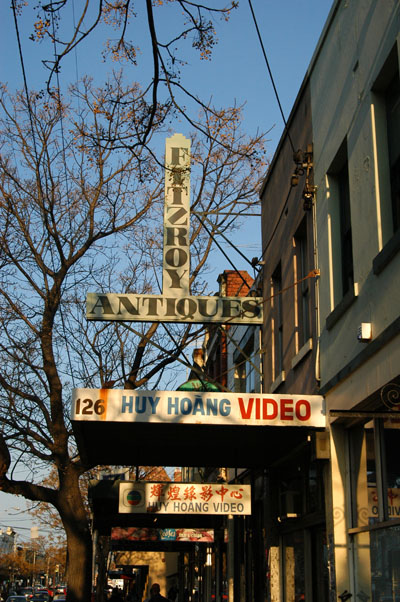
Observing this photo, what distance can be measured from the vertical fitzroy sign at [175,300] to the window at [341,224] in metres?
2.93

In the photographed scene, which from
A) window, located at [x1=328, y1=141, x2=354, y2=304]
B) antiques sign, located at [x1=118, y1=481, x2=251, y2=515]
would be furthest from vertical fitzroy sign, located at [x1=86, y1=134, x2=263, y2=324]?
window, located at [x1=328, y1=141, x2=354, y2=304]

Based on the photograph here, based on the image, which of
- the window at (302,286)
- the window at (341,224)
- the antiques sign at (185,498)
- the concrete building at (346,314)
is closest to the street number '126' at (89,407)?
the concrete building at (346,314)

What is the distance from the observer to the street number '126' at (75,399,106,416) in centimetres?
966

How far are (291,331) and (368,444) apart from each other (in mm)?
3807

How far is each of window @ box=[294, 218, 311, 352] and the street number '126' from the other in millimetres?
3529

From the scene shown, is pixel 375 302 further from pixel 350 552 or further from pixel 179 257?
pixel 179 257

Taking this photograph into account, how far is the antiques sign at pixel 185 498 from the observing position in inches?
480

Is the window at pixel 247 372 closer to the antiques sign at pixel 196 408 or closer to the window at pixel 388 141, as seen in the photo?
the antiques sign at pixel 196 408

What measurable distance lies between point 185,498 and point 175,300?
3331 mm

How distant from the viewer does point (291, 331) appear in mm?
12281

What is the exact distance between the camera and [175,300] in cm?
1295

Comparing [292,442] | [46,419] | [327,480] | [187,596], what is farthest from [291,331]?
[187,596]

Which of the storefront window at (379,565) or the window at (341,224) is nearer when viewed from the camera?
the storefront window at (379,565)

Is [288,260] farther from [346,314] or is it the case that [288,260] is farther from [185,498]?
[185,498]
